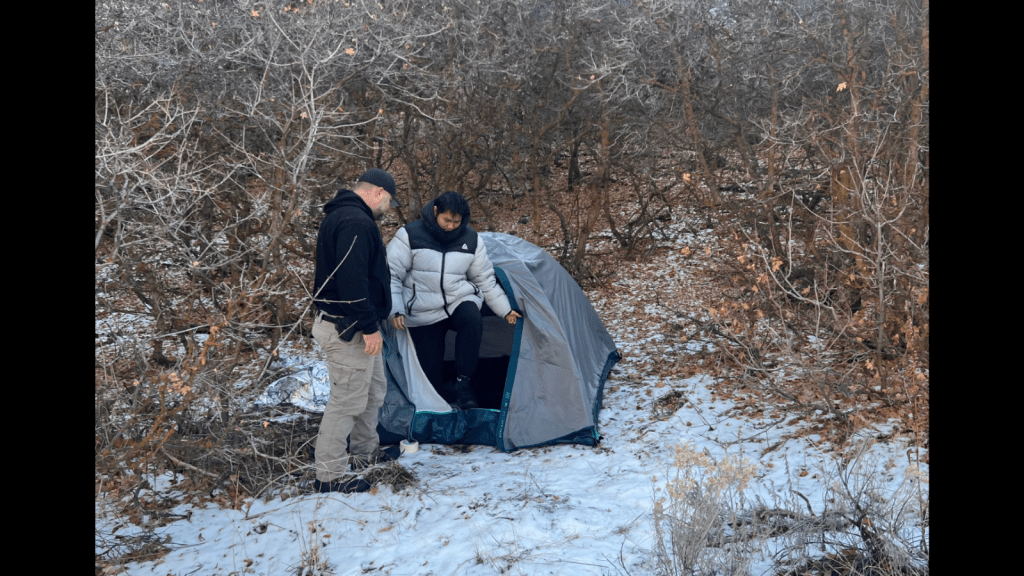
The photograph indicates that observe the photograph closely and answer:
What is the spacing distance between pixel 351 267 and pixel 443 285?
121cm

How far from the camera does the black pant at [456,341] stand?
479 cm

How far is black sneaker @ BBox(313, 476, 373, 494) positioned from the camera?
3.85m

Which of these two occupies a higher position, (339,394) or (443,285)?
(443,285)

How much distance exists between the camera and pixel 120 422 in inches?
143

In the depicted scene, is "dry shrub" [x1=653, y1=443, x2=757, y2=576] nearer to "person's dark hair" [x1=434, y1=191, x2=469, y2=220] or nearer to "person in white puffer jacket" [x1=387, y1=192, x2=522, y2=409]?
"person in white puffer jacket" [x1=387, y1=192, x2=522, y2=409]

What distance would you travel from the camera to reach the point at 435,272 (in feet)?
15.5

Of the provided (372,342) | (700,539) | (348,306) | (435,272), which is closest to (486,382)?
(435,272)

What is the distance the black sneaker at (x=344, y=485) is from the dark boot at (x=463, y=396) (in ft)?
3.38

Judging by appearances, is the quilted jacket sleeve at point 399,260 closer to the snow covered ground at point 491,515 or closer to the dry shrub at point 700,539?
the snow covered ground at point 491,515

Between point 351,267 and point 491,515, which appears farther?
point 491,515

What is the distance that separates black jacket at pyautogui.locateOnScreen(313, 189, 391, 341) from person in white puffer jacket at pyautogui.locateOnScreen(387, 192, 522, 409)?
854mm

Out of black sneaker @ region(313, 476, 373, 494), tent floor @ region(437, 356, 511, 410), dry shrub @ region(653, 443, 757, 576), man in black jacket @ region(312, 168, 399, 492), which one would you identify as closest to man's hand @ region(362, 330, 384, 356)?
man in black jacket @ region(312, 168, 399, 492)

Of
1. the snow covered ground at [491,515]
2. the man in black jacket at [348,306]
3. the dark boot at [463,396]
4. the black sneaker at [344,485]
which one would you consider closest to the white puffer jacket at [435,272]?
the dark boot at [463,396]

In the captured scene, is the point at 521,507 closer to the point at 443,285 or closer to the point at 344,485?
the point at 344,485
